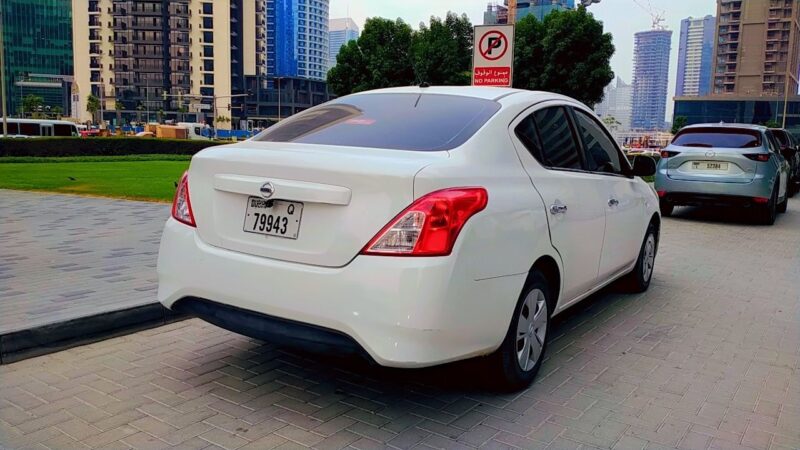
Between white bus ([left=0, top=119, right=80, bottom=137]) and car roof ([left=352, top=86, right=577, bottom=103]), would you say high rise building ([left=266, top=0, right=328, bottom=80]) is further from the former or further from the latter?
car roof ([left=352, top=86, right=577, bottom=103])

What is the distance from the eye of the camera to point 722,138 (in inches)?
456

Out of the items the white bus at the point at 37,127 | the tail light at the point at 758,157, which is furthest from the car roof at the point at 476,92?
the white bus at the point at 37,127

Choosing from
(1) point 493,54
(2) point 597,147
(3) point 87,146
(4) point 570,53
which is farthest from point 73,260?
(4) point 570,53

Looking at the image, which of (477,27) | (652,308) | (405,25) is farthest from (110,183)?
(405,25)

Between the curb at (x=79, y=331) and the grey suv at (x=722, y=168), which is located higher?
the grey suv at (x=722, y=168)

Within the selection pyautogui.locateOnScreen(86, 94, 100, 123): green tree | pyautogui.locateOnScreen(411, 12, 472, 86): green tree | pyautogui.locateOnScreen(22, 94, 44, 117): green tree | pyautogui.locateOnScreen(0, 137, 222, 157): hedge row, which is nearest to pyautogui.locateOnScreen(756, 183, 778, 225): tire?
pyautogui.locateOnScreen(0, 137, 222, 157): hedge row

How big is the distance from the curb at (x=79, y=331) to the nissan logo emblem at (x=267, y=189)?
2028 millimetres

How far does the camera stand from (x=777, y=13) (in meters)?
126

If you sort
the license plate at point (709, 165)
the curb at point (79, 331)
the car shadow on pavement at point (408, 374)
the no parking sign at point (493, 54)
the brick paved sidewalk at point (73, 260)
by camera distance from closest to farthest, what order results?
the car shadow on pavement at point (408, 374), the curb at point (79, 331), the brick paved sidewalk at point (73, 260), the no parking sign at point (493, 54), the license plate at point (709, 165)

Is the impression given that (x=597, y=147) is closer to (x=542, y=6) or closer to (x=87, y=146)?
(x=87, y=146)

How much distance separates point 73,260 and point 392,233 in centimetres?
480

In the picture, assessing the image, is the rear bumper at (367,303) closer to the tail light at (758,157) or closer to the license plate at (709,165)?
the license plate at (709,165)

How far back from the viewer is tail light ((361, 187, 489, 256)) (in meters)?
3.13

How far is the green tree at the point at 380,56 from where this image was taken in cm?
4166
